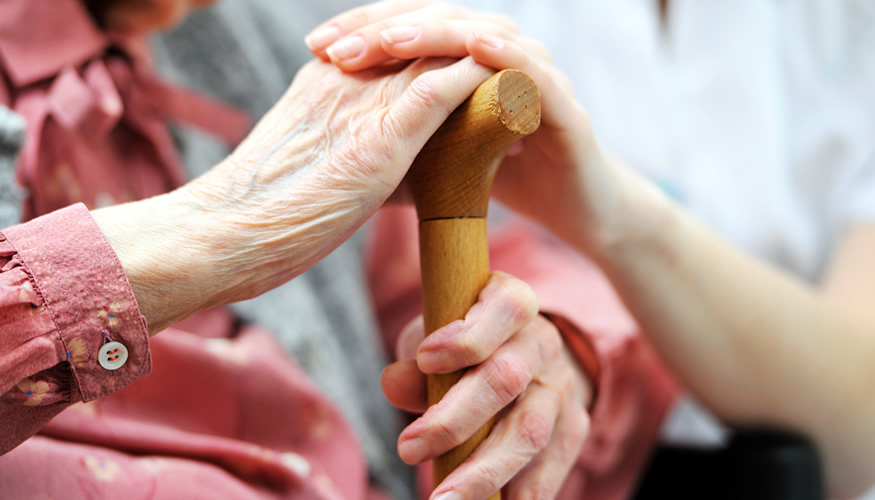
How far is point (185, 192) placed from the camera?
36cm

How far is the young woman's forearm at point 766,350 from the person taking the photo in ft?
1.88

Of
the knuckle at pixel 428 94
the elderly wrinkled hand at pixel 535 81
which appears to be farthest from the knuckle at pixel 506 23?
the knuckle at pixel 428 94

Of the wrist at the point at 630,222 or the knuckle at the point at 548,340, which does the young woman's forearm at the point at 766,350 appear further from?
the knuckle at the point at 548,340

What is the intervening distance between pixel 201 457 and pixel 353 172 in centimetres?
26

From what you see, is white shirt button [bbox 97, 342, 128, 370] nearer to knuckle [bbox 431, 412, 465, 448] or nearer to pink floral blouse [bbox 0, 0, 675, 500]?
pink floral blouse [bbox 0, 0, 675, 500]

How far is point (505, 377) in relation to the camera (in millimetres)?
346

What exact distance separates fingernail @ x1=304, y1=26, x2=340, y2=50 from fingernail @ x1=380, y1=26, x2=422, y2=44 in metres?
0.06

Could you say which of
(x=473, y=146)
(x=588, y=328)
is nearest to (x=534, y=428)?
(x=473, y=146)

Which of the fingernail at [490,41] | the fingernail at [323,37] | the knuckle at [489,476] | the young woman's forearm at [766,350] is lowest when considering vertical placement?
the young woman's forearm at [766,350]

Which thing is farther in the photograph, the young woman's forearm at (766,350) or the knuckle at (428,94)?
the young woman's forearm at (766,350)

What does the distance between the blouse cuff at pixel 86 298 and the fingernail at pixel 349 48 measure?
6.9 inches

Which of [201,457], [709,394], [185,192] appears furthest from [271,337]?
[709,394]

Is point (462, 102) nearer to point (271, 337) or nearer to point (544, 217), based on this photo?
point (544, 217)

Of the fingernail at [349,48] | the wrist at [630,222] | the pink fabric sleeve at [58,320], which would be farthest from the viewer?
the wrist at [630,222]
